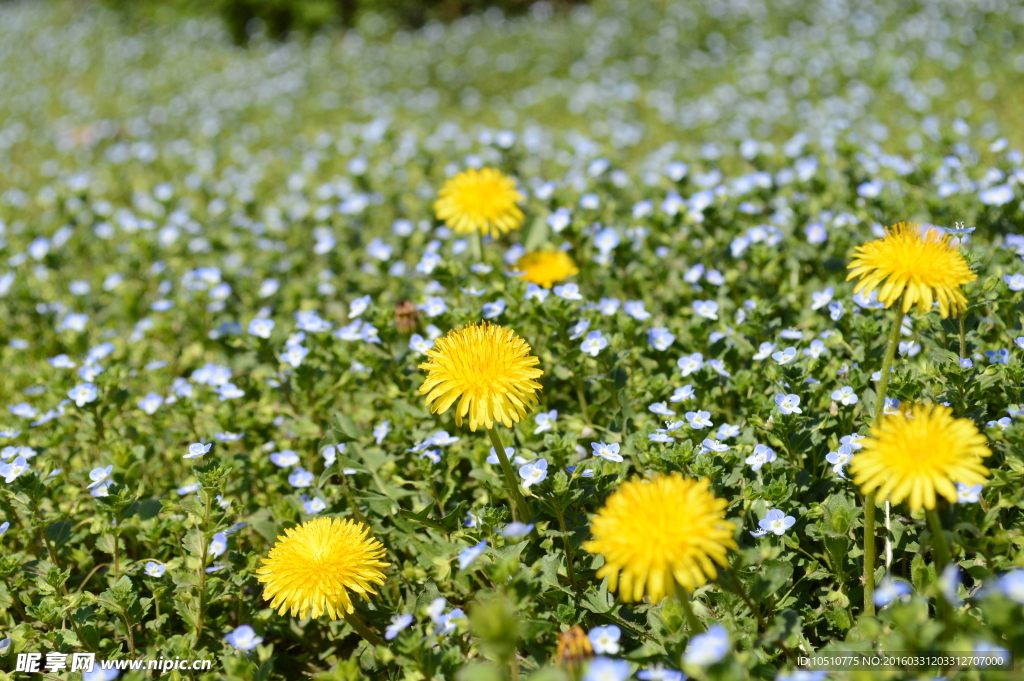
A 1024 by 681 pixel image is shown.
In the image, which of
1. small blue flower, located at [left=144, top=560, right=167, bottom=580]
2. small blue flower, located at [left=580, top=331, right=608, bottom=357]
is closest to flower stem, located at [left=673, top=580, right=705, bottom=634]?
small blue flower, located at [left=580, top=331, right=608, bottom=357]

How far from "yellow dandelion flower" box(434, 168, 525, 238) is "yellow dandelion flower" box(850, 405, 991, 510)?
198 centimetres

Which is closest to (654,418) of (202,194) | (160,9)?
(202,194)

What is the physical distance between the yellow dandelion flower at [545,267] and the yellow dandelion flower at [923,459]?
6.07 feet

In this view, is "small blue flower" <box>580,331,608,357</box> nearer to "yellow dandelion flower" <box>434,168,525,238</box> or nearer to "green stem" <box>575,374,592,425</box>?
"green stem" <box>575,374,592,425</box>

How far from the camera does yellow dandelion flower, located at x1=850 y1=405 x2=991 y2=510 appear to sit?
1598 millimetres

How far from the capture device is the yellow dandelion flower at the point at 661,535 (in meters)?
1.59

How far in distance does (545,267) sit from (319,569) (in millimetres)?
1873

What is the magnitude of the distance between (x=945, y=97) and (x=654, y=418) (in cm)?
527

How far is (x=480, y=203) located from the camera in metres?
3.36

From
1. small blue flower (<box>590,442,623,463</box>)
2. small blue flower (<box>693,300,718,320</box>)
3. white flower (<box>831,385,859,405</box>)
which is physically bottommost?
small blue flower (<box>590,442,623,463</box>)

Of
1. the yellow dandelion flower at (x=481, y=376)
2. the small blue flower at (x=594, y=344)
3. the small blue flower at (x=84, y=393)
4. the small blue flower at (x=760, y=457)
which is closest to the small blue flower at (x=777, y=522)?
the small blue flower at (x=760, y=457)

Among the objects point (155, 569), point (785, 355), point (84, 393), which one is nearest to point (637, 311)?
point (785, 355)

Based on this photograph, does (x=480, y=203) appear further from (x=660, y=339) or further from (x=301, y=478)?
(x=301, y=478)

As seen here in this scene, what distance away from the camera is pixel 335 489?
8.32 ft
